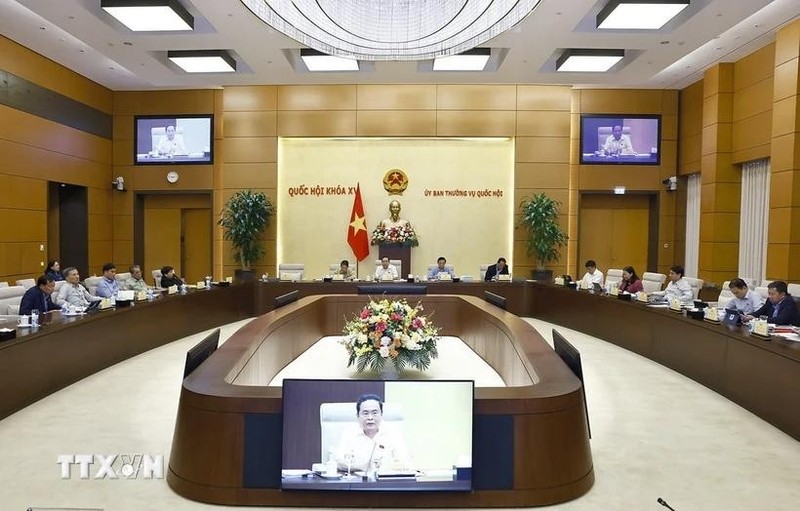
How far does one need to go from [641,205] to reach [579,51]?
4794 mm

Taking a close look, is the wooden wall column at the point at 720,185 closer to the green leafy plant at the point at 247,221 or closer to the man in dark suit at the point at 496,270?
the man in dark suit at the point at 496,270

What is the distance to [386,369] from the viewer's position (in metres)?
5.39

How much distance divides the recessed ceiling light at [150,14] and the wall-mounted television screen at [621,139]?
7.93 meters

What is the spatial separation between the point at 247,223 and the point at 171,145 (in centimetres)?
268

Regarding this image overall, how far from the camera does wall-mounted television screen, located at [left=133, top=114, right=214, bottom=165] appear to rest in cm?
1186

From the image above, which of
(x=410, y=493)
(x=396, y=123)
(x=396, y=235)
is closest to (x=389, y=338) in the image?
(x=410, y=493)

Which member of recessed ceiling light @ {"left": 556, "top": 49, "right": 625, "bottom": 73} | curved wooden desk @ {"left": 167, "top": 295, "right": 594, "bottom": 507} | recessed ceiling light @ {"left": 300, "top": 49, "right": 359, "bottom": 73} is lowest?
curved wooden desk @ {"left": 167, "top": 295, "right": 594, "bottom": 507}

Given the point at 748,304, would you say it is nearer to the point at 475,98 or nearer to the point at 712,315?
the point at 712,315

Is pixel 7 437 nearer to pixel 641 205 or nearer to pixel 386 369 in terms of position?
pixel 386 369

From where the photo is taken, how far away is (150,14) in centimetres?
694

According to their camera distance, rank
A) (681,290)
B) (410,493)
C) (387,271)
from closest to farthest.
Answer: (410,493) < (681,290) < (387,271)

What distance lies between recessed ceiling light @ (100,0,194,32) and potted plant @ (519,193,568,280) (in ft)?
22.7

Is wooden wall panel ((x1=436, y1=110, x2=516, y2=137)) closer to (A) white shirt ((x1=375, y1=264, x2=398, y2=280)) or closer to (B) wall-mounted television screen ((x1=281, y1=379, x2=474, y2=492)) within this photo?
(A) white shirt ((x1=375, y1=264, x2=398, y2=280))

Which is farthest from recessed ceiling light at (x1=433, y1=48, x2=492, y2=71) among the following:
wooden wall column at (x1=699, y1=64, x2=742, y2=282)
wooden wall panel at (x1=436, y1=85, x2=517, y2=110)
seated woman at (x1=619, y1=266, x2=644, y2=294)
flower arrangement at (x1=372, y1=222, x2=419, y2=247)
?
wooden wall column at (x1=699, y1=64, x2=742, y2=282)
